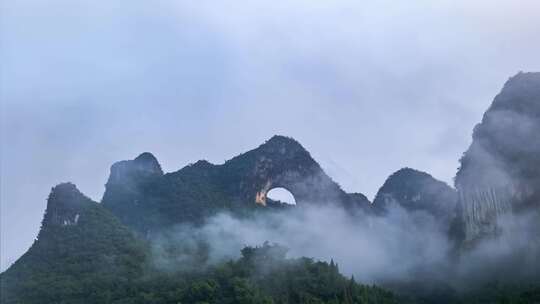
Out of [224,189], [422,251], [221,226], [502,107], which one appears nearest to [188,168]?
[224,189]

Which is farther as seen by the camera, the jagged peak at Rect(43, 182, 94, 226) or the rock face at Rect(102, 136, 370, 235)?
the rock face at Rect(102, 136, 370, 235)

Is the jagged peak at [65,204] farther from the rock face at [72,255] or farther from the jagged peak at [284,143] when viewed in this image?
the jagged peak at [284,143]

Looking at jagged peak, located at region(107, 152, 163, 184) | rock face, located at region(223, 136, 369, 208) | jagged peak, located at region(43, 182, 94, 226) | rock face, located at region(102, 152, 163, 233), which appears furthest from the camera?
rock face, located at region(223, 136, 369, 208)

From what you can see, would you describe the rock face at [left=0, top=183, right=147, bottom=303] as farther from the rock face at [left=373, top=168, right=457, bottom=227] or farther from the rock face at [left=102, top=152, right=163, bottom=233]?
the rock face at [left=373, top=168, right=457, bottom=227]

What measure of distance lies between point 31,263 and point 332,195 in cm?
2785

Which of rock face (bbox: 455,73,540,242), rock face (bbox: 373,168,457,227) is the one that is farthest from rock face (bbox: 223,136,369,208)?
rock face (bbox: 455,73,540,242)

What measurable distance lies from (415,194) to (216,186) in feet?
55.6

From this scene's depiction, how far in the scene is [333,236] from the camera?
63.2 meters

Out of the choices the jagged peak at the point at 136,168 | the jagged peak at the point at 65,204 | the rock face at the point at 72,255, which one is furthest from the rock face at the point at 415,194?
the jagged peak at the point at 65,204

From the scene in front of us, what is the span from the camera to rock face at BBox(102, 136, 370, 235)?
61500mm

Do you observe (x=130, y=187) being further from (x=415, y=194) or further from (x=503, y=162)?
(x=503, y=162)

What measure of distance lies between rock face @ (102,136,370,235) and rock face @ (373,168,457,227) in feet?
6.23

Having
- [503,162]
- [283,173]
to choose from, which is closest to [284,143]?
[283,173]

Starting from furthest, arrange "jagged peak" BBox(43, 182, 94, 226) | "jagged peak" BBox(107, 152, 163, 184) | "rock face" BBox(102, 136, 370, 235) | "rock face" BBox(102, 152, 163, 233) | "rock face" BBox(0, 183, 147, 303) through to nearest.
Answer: "jagged peak" BBox(107, 152, 163, 184), "rock face" BBox(102, 152, 163, 233), "rock face" BBox(102, 136, 370, 235), "jagged peak" BBox(43, 182, 94, 226), "rock face" BBox(0, 183, 147, 303)
